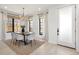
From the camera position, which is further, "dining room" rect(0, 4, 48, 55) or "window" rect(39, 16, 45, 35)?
"window" rect(39, 16, 45, 35)

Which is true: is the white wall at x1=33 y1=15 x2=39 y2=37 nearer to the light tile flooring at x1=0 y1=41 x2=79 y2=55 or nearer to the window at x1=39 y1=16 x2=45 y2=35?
the window at x1=39 y1=16 x2=45 y2=35

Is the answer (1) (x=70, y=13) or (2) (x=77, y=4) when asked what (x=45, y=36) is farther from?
(2) (x=77, y=4)

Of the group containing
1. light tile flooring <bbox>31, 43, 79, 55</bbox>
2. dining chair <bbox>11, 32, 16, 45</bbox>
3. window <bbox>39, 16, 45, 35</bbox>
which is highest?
window <bbox>39, 16, 45, 35</bbox>

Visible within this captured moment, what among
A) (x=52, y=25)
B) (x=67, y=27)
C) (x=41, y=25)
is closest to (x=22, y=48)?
(x=41, y=25)

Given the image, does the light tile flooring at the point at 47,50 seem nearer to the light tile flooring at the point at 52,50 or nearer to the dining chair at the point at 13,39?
the light tile flooring at the point at 52,50

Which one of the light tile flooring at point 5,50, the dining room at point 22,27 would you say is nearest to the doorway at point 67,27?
the dining room at point 22,27

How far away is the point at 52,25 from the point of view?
3.11 m

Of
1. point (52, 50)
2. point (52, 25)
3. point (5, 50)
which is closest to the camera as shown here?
point (5, 50)

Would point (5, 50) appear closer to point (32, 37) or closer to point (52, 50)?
point (32, 37)

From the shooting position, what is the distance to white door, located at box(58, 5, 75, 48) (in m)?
3.00

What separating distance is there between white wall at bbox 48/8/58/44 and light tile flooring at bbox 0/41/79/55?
7.7 inches

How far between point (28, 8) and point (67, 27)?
4.03 ft

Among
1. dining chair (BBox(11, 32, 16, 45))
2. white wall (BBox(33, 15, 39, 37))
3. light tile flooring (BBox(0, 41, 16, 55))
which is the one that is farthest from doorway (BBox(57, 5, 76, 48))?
light tile flooring (BBox(0, 41, 16, 55))
